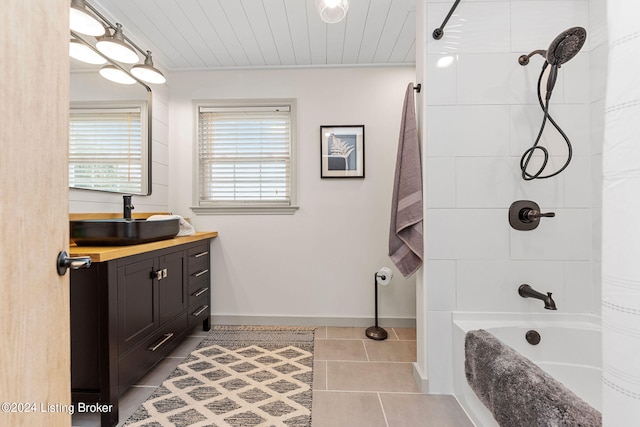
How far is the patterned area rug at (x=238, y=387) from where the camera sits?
1428 mm

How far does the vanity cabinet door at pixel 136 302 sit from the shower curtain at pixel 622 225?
1747 mm

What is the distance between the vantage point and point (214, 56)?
96.5 inches

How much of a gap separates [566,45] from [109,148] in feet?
8.68

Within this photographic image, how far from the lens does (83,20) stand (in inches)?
59.2

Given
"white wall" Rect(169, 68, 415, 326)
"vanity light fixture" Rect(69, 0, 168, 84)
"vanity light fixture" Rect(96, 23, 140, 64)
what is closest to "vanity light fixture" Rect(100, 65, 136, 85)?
"vanity light fixture" Rect(69, 0, 168, 84)

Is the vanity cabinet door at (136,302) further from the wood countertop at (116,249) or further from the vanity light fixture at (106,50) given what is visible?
the vanity light fixture at (106,50)

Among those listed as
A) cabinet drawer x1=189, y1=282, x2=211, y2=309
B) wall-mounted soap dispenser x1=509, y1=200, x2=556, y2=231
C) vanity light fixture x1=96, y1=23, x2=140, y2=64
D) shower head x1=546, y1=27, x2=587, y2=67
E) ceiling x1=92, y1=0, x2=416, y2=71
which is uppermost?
ceiling x1=92, y1=0, x2=416, y2=71

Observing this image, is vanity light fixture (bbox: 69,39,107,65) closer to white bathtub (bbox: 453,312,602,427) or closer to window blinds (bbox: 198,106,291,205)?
window blinds (bbox: 198,106,291,205)

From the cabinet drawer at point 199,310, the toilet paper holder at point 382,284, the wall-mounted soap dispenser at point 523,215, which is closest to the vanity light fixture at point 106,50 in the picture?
the cabinet drawer at point 199,310

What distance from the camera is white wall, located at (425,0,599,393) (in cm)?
155

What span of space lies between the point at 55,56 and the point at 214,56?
200cm

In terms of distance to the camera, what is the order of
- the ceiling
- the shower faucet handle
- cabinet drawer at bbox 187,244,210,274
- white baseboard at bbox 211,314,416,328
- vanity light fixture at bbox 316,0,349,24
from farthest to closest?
white baseboard at bbox 211,314,416,328, cabinet drawer at bbox 187,244,210,274, the ceiling, the shower faucet handle, vanity light fixture at bbox 316,0,349,24

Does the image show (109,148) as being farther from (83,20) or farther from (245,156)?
(245,156)

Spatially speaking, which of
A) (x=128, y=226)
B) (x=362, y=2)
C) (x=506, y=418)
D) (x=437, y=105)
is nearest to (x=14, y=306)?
(x=128, y=226)
